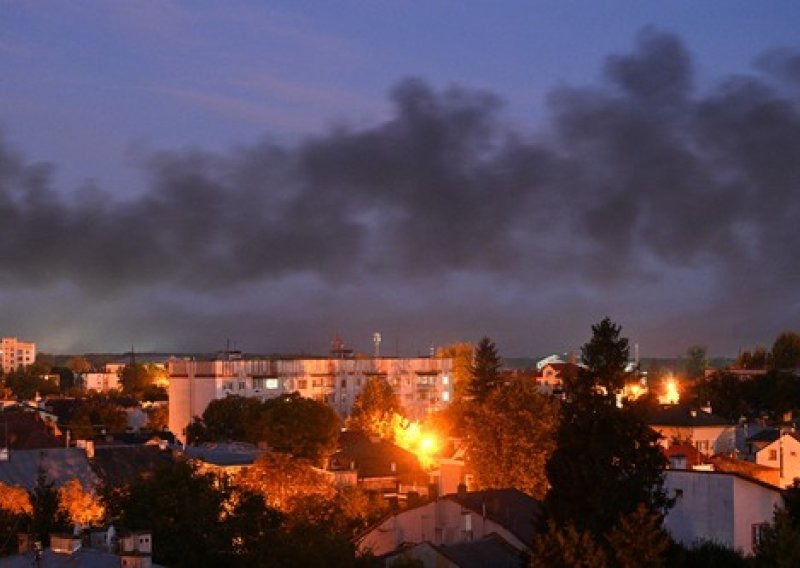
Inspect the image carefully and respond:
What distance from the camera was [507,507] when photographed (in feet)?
128

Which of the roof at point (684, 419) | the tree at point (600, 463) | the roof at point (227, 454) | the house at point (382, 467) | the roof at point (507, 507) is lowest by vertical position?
the house at point (382, 467)

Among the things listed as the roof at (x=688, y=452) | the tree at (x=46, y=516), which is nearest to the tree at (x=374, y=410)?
the roof at (x=688, y=452)

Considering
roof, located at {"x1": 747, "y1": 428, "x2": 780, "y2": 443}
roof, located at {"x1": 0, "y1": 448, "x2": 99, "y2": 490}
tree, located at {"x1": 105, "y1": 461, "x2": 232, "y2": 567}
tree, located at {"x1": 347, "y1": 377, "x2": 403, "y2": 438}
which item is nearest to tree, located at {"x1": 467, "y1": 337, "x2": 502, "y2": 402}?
tree, located at {"x1": 347, "y1": 377, "x2": 403, "y2": 438}

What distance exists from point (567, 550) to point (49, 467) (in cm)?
3216

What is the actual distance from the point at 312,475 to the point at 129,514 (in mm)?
13037

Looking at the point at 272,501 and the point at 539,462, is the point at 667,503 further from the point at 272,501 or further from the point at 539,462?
the point at 539,462

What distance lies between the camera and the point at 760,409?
318 ft

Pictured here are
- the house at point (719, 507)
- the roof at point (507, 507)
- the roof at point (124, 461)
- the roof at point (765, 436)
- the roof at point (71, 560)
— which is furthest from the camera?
the roof at point (765, 436)

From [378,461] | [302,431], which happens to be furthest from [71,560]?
[302,431]

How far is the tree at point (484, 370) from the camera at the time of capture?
107m

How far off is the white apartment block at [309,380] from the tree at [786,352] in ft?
148

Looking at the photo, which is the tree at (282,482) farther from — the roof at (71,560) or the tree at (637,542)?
the tree at (637,542)

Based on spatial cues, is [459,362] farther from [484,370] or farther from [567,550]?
[567,550]

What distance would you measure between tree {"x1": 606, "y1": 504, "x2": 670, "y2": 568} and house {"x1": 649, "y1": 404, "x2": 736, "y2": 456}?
4756 cm
